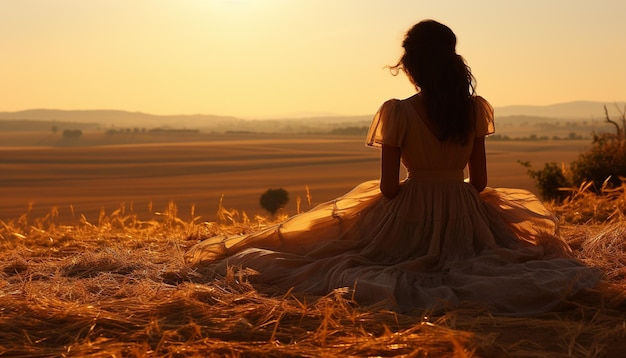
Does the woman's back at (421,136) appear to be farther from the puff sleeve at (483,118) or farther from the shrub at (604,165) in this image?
the shrub at (604,165)

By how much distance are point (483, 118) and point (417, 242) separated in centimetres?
83

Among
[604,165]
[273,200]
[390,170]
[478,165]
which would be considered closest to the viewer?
[390,170]

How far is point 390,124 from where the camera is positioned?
16.1 feet

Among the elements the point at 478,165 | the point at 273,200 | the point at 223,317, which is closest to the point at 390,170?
the point at 478,165

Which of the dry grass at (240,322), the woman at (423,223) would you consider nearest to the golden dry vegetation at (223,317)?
the dry grass at (240,322)

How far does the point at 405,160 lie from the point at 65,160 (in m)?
43.5

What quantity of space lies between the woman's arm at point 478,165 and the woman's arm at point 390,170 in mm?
501

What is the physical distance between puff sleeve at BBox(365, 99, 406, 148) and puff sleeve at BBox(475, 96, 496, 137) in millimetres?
478

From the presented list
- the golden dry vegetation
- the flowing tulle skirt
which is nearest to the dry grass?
the golden dry vegetation

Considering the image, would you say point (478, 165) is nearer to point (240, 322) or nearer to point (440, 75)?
point (440, 75)

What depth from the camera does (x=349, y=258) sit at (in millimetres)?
4777

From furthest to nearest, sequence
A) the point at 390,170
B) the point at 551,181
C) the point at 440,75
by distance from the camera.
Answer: the point at 551,181, the point at 390,170, the point at 440,75

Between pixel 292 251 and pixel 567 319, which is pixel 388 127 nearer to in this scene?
pixel 292 251

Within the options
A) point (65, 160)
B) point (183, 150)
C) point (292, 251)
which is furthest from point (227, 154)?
point (292, 251)
